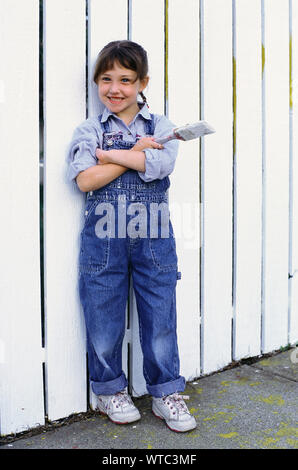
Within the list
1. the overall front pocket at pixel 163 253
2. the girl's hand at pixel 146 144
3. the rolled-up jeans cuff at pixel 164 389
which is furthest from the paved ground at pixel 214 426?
the girl's hand at pixel 146 144

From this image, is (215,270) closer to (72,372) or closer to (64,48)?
(72,372)

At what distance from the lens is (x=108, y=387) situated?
2.10m

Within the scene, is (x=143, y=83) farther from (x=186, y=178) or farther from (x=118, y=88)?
(x=186, y=178)

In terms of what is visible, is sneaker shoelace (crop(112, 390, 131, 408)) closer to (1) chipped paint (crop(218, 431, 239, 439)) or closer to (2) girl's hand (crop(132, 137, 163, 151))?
(1) chipped paint (crop(218, 431, 239, 439))

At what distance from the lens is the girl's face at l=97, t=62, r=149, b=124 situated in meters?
2.01

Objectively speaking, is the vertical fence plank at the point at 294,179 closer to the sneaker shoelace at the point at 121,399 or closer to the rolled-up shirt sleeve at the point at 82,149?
the sneaker shoelace at the point at 121,399

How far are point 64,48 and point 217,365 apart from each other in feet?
5.31

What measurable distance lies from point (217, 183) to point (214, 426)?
111cm

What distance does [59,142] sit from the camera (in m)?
2.04

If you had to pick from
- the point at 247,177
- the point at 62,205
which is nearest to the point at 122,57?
the point at 62,205

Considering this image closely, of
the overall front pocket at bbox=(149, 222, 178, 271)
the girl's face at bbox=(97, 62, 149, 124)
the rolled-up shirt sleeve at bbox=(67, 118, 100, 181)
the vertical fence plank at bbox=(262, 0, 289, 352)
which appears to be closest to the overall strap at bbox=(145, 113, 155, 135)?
the girl's face at bbox=(97, 62, 149, 124)

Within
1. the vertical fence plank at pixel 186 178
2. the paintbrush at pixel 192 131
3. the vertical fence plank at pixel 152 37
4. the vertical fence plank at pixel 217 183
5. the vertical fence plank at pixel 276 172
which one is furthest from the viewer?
the vertical fence plank at pixel 276 172

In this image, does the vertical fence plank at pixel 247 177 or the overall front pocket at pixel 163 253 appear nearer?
the overall front pocket at pixel 163 253

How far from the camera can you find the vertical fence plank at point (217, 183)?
8.21 feet
